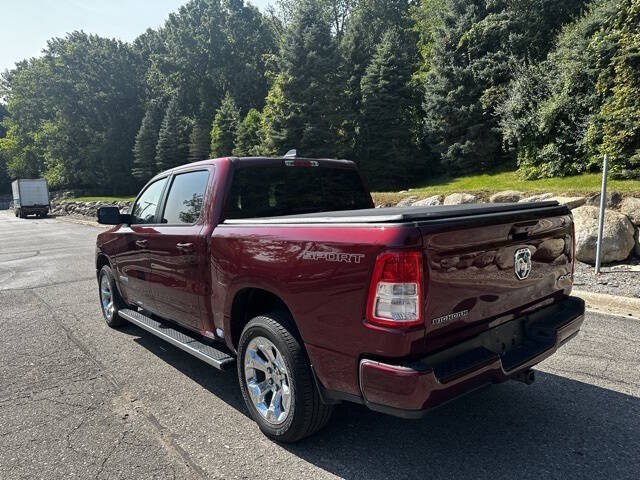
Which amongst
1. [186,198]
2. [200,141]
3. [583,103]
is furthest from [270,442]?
[200,141]

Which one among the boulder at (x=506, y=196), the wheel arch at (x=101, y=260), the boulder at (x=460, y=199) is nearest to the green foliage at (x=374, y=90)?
the boulder at (x=506, y=196)

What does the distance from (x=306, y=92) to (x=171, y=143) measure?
2131 cm

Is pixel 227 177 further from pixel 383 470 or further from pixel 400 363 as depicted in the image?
pixel 383 470

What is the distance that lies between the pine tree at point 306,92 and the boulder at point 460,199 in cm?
1520

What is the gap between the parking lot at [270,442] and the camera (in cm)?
272

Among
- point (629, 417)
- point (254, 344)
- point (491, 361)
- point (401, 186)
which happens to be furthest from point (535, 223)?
point (401, 186)

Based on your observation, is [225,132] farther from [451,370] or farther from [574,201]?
[451,370]

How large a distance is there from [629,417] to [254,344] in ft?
8.93

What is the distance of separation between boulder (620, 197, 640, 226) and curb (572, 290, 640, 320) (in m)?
2.67

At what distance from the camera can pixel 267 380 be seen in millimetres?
3107

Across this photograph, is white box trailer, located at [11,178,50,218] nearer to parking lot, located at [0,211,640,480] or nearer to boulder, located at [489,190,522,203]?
parking lot, located at [0,211,640,480]

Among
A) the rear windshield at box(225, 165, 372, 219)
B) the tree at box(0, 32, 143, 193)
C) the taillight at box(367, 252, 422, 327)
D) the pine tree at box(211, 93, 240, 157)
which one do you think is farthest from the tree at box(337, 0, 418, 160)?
the tree at box(0, 32, 143, 193)

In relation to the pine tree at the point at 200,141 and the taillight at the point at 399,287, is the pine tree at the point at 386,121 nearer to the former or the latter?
the pine tree at the point at 200,141

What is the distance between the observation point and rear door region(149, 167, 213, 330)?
3.66 meters
